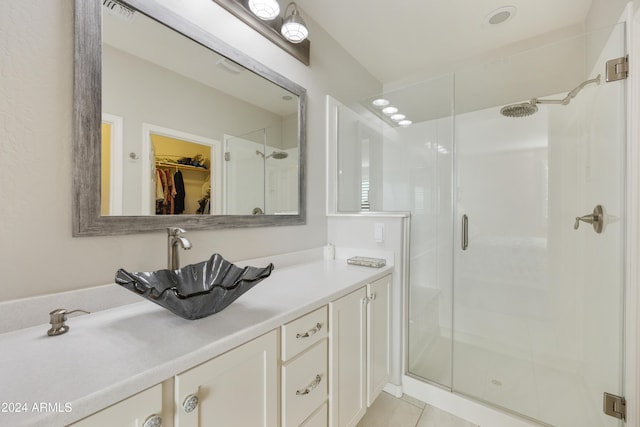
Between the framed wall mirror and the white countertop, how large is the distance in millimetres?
337

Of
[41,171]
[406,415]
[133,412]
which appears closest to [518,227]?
[406,415]

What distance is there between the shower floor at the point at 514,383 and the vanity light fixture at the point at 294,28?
2.29m

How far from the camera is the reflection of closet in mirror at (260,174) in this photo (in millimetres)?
1365

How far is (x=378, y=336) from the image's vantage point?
1.54 metres

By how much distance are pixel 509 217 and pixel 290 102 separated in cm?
202

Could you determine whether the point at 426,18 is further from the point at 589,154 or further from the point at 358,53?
the point at 589,154

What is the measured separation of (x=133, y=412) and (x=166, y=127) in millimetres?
1003

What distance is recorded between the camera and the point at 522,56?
186 cm

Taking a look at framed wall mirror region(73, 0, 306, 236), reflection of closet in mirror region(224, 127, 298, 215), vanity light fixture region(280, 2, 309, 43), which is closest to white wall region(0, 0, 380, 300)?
framed wall mirror region(73, 0, 306, 236)

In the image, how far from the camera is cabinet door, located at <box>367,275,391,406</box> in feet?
4.73

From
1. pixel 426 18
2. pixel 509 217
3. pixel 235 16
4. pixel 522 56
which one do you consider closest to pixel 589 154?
pixel 509 217

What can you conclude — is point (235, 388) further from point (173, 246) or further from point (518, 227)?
point (518, 227)

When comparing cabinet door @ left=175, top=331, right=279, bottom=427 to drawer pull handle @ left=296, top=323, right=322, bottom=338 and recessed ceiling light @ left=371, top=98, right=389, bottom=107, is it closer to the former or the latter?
drawer pull handle @ left=296, top=323, right=322, bottom=338

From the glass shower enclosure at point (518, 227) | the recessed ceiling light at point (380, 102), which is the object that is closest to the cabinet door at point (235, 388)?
the glass shower enclosure at point (518, 227)
